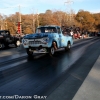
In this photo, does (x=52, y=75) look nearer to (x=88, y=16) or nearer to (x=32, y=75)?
(x=32, y=75)

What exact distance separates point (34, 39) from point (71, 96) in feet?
27.8

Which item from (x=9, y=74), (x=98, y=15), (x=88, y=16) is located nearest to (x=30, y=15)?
(x=88, y=16)

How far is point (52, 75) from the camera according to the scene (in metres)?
7.84

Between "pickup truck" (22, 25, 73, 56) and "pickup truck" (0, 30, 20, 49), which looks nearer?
"pickup truck" (22, 25, 73, 56)

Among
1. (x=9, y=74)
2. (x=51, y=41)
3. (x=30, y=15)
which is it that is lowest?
(x=9, y=74)

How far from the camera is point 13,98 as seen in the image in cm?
521

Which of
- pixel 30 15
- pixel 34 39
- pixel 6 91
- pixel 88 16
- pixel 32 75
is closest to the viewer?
pixel 6 91

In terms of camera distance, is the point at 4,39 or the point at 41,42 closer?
the point at 41,42

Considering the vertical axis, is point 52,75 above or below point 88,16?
below

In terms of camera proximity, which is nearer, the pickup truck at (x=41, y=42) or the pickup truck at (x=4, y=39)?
the pickup truck at (x=41, y=42)

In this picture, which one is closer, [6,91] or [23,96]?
[23,96]

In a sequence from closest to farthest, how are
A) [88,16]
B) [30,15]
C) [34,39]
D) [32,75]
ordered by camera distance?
1. [32,75]
2. [34,39]
3. [30,15]
4. [88,16]

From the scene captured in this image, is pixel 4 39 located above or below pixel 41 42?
below

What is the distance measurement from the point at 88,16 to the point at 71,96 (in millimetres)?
88505
